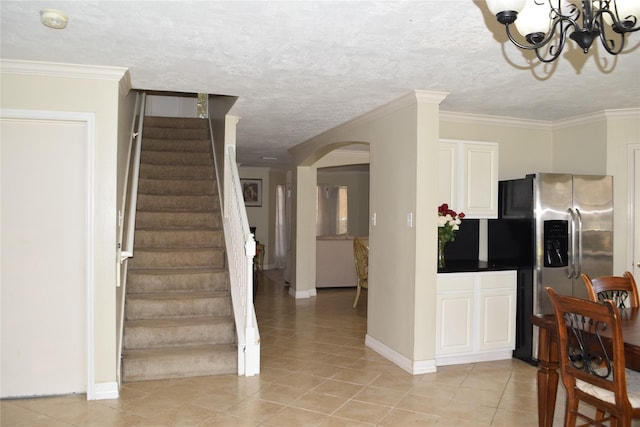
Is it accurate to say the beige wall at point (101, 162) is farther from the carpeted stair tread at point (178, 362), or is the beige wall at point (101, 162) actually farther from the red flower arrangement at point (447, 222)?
the red flower arrangement at point (447, 222)

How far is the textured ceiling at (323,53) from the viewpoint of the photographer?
7.86 ft

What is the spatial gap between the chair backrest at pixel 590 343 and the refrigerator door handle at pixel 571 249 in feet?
6.39

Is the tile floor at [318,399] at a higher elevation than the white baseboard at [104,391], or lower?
lower

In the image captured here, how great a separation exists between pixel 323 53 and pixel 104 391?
9.25ft

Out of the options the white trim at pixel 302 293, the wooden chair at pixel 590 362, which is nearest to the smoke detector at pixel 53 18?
the wooden chair at pixel 590 362

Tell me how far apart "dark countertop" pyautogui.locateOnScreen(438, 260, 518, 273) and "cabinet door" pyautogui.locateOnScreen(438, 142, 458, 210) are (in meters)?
0.57

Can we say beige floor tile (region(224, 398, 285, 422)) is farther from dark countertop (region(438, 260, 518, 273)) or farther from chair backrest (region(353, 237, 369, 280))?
chair backrest (region(353, 237, 369, 280))

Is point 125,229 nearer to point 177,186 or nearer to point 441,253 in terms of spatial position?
point 177,186

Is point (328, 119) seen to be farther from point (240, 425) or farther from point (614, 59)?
point (240, 425)

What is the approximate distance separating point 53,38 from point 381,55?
6.43 ft

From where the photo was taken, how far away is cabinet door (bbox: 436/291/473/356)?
423 centimetres

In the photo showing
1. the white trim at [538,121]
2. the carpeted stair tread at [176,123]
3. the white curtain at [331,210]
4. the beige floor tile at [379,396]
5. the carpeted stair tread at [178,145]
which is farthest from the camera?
the white curtain at [331,210]

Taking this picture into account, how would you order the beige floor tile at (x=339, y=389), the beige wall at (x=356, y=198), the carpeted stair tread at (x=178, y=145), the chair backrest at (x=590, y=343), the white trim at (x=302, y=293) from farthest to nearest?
1. the beige wall at (x=356, y=198)
2. the white trim at (x=302, y=293)
3. the carpeted stair tread at (x=178, y=145)
4. the beige floor tile at (x=339, y=389)
5. the chair backrest at (x=590, y=343)

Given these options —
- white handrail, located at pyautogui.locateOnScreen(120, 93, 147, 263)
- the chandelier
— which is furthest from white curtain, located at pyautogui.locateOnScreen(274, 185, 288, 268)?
the chandelier
